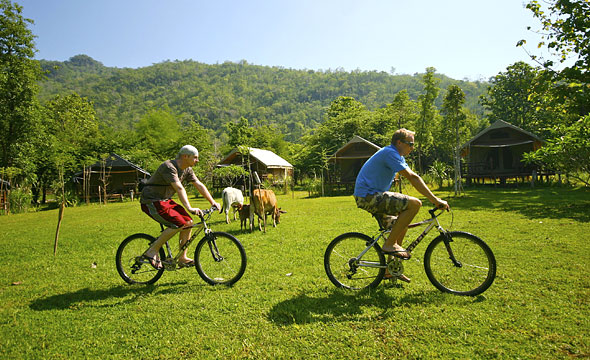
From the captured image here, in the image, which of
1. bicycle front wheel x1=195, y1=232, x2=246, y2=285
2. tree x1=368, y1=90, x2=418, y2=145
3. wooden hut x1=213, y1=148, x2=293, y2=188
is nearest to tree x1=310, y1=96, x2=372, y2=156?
tree x1=368, y1=90, x2=418, y2=145

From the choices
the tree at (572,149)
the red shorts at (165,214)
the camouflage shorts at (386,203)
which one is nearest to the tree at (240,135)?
the tree at (572,149)

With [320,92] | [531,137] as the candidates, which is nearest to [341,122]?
[531,137]

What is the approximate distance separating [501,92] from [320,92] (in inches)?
4039

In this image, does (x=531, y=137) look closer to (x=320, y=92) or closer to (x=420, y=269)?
(x=420, y=269)

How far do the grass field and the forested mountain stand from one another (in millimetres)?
78384

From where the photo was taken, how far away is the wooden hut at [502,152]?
23672mm

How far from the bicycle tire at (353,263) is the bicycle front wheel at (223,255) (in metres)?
1.27

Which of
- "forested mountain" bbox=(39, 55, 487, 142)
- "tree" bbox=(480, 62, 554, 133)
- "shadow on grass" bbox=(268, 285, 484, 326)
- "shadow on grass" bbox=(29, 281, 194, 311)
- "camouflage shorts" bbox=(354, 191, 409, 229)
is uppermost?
"forested mountain" bbox=(39, 55, 487, 142)

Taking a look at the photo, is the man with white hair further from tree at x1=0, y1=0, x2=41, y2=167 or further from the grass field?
tree at x1=0, y1=0, x2=41, y2=167

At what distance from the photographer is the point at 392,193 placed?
4145 mm

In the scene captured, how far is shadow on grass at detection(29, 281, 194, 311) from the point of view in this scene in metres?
4.37

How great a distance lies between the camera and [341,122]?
1502 inches

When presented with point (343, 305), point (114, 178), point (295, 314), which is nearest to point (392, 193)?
point (343, 305)

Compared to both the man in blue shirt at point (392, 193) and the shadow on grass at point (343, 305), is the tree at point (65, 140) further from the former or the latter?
the man in blue shirt at point (392, 193)
